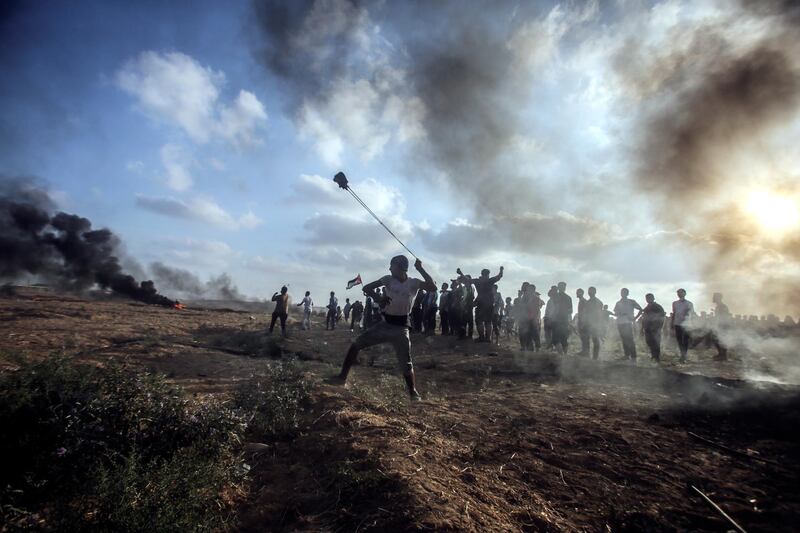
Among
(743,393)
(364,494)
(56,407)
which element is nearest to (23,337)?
(56,407)

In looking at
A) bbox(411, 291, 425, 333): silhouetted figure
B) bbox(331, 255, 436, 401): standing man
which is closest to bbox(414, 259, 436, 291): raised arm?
bbox(331, 255, 436, 401): standing man

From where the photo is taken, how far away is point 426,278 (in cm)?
674

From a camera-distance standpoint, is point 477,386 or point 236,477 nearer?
point 236,477

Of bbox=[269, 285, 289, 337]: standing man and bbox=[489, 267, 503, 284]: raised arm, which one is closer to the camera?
bbox=[489, 267, 503, 284]: raised arm

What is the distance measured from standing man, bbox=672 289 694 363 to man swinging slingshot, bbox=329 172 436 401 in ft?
28.4

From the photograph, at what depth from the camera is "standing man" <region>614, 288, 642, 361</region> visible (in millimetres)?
11094

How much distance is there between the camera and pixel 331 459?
362cm

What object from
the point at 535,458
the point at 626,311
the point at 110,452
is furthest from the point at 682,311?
the point at 110,452

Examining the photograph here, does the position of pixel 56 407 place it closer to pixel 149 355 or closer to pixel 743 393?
pixel 149 355

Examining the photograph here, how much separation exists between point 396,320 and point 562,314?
7.45 m

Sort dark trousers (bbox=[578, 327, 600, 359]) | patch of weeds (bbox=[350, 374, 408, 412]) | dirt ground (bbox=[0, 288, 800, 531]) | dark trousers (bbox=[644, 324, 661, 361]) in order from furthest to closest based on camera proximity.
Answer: dark trousers (bbox=[578, 327, 600, 359]) → dark trousers (bbox=[644, 324, 661, 361]) → patch of weeds (bbox=[350, 374, 408, 412]) → dirt ground (bbox=[0, 288, 800, 531])

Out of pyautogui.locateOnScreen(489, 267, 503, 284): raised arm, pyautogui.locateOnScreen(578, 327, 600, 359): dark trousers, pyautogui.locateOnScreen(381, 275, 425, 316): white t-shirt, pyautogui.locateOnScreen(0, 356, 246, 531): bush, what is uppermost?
pyautogui.locateOnScreen(489, 267, 503, 284): raised arm

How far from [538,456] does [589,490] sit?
26.1 inches

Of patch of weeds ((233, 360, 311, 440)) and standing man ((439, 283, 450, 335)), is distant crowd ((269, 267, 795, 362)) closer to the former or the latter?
standing man ((439, 283, 450, 335))
